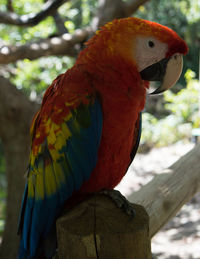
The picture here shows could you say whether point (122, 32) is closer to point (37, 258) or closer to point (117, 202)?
point (117, 202)

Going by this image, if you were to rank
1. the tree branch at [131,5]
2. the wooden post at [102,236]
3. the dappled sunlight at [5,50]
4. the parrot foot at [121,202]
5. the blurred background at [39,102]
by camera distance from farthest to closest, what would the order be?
the tree branch at [131,5] < the blurred background at [39,102] < the dappled sunlight at [5,50] < the parrot foot at [121,202] < the wooden post at [102,236]

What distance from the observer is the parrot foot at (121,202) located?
0.75 metres

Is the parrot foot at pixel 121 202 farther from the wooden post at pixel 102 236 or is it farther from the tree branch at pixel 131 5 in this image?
the tree branch at pixel 131 5

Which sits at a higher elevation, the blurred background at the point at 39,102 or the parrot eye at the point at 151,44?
the parrot eye at the point at 151,44

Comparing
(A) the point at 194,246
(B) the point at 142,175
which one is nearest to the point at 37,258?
(A) the point at 194,246

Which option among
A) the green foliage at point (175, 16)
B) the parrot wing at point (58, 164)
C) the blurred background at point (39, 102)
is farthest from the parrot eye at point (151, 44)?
the green foliage at point (175, 16)

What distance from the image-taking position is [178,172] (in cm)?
135

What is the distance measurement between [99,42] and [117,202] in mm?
602

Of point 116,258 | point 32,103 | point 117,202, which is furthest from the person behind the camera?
point 32,103

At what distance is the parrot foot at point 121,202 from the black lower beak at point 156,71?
1.50 feet

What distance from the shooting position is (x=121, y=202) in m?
0.83

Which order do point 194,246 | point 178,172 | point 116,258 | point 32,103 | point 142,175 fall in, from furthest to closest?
point 142,175 → point 194,246 → point 32,103 → point 178,172 → point 116,258

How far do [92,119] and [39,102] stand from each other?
1.75 metres

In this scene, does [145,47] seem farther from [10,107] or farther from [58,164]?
[10,107]
